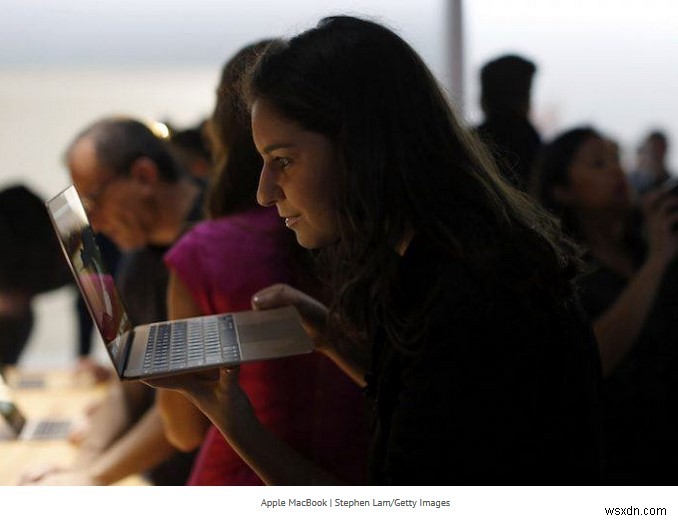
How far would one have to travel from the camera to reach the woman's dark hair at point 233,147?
4.43 feet

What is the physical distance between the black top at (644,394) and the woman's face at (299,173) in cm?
60

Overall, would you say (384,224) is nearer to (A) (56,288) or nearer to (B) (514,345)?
(B) (514,345)

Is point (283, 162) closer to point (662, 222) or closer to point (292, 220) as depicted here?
point (292, 220)

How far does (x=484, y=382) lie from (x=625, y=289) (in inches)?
28.8

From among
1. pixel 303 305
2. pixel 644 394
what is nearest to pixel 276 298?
pixel 303 305

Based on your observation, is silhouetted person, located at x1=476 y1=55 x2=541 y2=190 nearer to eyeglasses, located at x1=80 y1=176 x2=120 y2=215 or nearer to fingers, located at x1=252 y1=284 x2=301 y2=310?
fingers, located at x1=252 y1=284 x2=301 y2=310

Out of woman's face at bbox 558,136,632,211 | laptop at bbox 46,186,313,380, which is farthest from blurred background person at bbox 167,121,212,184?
woman's face at bbox 558,136,632,211

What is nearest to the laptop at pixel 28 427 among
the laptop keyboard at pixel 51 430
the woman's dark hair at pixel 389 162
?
the laptop keyboard at pixel 51 430

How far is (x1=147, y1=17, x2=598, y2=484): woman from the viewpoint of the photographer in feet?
3.28

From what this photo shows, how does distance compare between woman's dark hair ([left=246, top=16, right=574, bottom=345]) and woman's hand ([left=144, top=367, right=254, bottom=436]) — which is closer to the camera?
woman's dark hair ([left=246, top=16, right=574, bottom=345])

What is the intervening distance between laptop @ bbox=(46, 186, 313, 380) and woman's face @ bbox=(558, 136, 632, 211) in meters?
0.63

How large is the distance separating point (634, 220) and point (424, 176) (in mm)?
761

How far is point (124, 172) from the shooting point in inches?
64.3

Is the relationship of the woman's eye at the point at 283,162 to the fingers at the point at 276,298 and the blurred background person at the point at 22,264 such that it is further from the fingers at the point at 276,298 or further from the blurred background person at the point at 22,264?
the blurred background person at the point at 22,264
